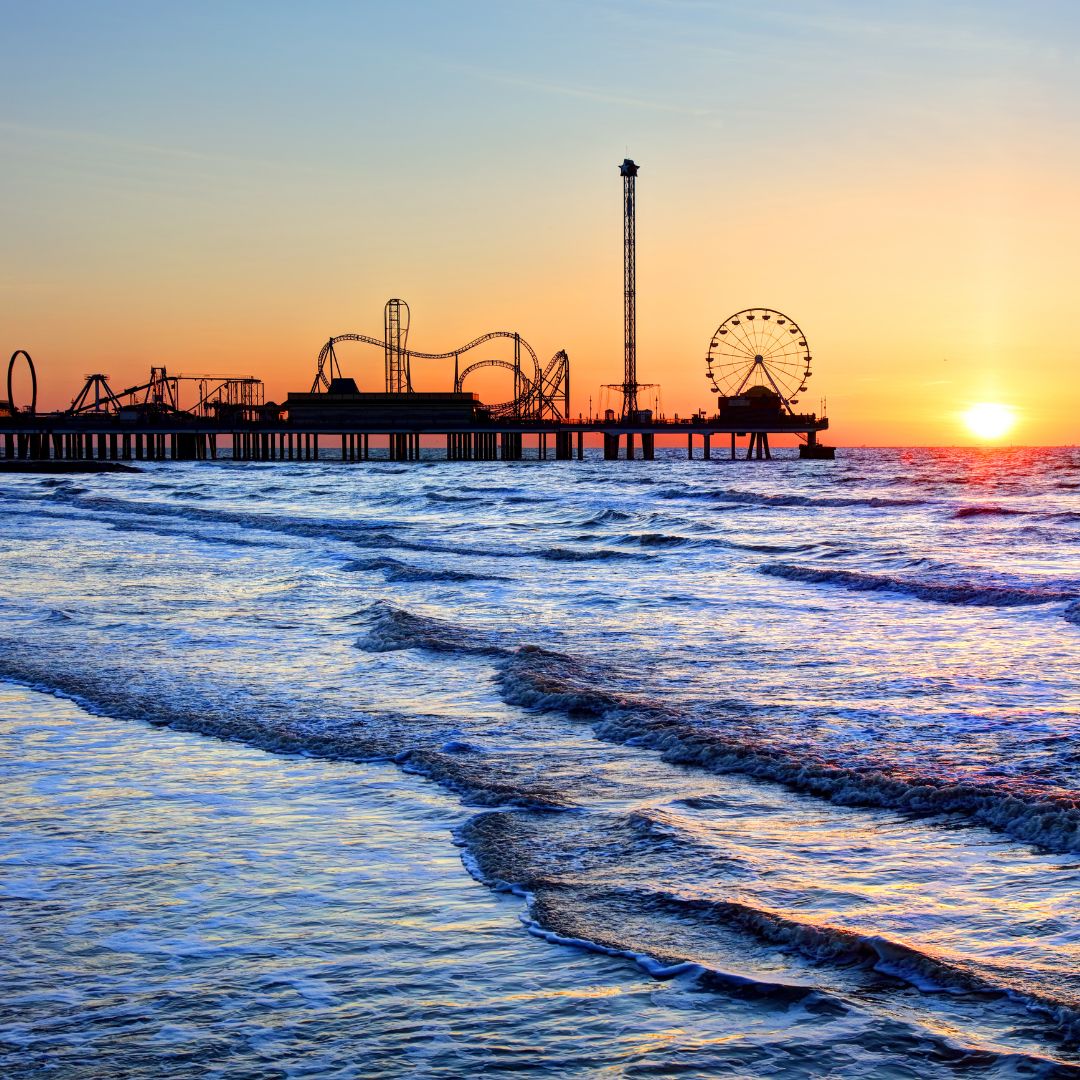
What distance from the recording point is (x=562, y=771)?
857cm

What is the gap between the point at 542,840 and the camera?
6926 millimetres

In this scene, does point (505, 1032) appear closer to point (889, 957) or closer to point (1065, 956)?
point (889, 957)

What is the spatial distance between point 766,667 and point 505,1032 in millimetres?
8741

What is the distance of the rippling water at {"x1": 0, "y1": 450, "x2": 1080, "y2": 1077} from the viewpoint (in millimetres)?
4594

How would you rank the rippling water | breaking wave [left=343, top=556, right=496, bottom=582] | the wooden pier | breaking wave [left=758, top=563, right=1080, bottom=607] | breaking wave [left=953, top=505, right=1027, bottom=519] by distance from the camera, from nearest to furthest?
the rippling water, breaking wave [left=758, top=563, right=1080, bottom=607], breaking wave [left=343, top=556, right=496, bottom=582], breaking wave [left=953, top=505, right=1027, bottom=519], the wooden pier

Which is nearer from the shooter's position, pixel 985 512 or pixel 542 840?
pixel 542 840

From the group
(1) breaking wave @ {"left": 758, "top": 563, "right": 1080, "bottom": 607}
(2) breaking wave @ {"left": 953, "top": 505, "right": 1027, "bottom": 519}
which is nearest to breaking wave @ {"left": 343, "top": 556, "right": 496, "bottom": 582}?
(1) breaking wave @ {"left": 758, "top": 563, "right": 1080, "bottom": 607}

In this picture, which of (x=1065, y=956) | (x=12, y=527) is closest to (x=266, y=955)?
(x=1065, y=956)

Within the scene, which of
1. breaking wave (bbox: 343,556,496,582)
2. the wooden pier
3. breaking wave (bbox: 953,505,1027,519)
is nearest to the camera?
breaking wave (bbox: 343,556,496,582)

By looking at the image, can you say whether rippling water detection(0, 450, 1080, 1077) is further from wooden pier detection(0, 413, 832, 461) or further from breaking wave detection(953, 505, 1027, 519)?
wooden pier detection(0, 413, 832, 461)

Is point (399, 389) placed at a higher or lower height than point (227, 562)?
higher

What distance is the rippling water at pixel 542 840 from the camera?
4.59 m

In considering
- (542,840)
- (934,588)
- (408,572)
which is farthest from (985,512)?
(542,840)

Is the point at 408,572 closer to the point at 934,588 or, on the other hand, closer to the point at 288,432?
the point at 934,588
